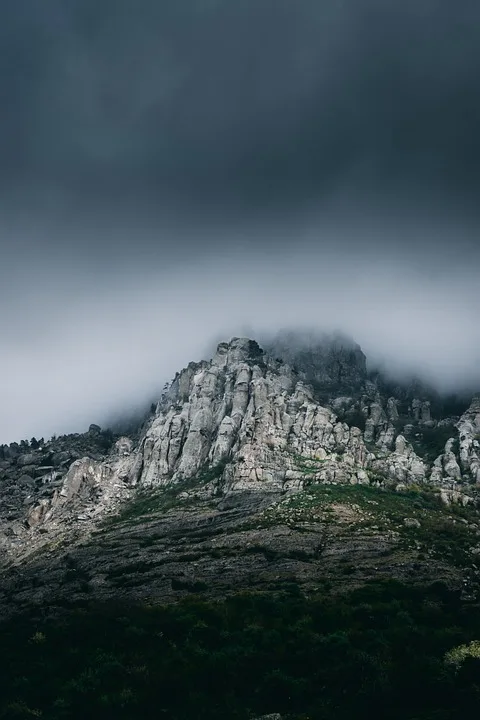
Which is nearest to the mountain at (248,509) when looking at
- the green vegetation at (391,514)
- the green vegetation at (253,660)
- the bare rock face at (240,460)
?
the green vegetation at (391,514)

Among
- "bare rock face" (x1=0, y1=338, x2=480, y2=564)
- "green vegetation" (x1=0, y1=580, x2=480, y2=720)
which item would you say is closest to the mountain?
"bare rock face" (x1=0, y1=338, x2=480, y2=564)

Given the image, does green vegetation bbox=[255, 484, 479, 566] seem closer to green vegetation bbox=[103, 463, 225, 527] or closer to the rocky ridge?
the rocky ridge

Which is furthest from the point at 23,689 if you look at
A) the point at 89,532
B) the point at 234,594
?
the point at 89,532

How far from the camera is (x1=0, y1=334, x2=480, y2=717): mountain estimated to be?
230ft

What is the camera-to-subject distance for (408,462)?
148625 millimetres

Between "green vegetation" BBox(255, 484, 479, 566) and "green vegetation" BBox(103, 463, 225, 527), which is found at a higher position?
"green vegetation" BBox(103, 463, 225, 527)

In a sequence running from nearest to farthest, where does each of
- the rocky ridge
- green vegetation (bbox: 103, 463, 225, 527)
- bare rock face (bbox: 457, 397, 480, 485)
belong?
the rocky ridge
green vegetation (bbox: 103, 463, 225, 527)
bare rock face (bbox: 457, 397, 480, 485)

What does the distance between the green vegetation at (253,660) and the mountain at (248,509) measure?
434 centimetres

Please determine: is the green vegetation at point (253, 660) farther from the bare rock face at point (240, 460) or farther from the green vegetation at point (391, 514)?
the bare rock face at point (240, 460)

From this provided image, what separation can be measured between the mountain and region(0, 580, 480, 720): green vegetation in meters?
4.34

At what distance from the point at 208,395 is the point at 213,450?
3719 cm

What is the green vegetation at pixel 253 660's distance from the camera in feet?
101

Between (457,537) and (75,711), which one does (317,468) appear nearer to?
(457,537)

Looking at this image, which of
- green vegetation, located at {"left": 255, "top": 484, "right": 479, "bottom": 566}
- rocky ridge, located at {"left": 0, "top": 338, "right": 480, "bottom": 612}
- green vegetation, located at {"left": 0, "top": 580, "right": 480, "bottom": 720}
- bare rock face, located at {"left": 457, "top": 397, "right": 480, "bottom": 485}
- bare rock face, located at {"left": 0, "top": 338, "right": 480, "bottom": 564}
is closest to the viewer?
green vegetation, located at {"left": 0, "top": 580, "right": 480, "bottom": 720}
